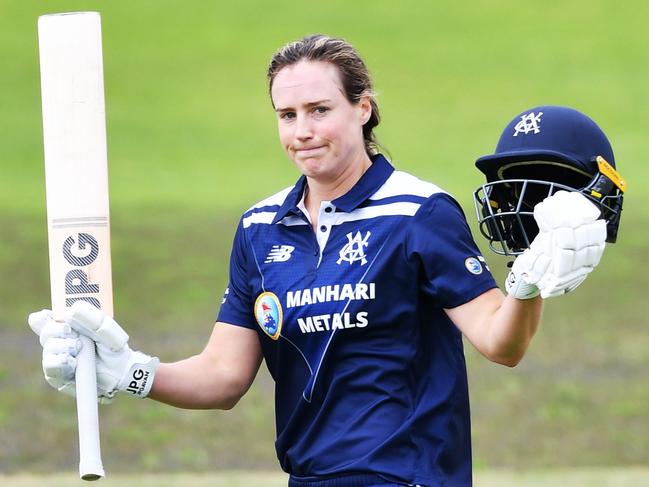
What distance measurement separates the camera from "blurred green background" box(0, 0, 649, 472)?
306 inches

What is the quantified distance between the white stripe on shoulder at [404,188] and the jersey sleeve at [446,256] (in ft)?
0.12

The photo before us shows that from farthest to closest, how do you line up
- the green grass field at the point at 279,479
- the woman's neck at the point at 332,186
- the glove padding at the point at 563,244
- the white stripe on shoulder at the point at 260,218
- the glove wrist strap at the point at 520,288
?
1. the green grass field at the point at 279,479
2. the white stripe on shoulder at the point at 260,218
3. the woman's neck at the point at 332,186
4. the glove wrist strap at the point at 520,288
5. the glove padding at the point at 563,244

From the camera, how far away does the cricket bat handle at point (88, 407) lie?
320 cm

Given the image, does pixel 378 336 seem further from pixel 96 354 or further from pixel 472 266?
pixel 96 354

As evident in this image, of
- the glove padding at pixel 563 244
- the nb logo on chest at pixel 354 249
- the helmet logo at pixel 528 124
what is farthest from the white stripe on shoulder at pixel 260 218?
the glove padding at pixel 563 244

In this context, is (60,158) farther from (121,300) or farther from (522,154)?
(121,300)

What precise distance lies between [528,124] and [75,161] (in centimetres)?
106

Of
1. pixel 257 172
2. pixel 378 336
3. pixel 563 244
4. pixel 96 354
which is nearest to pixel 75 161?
pixel 96 354

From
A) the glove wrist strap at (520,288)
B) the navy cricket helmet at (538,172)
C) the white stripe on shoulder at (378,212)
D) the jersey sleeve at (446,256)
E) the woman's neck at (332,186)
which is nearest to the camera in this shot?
the glove wrist strap at (520,288)

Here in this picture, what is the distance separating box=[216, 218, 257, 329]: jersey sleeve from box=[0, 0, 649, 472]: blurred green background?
3906 mm

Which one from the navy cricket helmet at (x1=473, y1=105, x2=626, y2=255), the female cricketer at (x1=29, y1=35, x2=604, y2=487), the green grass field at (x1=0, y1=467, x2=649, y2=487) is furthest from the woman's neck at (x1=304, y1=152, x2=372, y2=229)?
the green grass field at (x1=0, y1=467, x2=649, y2=487)

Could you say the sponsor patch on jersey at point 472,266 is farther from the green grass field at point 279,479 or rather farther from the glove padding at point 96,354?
the green grass field at point 279,479

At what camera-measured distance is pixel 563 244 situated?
2.66 m

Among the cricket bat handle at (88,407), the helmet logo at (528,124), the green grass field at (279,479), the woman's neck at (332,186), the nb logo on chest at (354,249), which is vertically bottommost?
the green grass field at (279,479)
